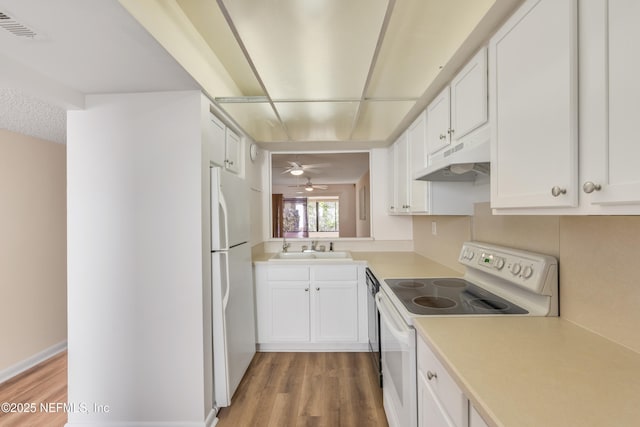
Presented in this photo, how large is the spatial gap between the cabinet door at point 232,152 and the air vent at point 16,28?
1.18 m

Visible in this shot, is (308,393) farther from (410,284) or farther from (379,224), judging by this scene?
(379,224)

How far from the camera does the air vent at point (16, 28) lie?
1.05 metres

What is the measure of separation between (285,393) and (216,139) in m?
2.00

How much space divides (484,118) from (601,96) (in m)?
0.56

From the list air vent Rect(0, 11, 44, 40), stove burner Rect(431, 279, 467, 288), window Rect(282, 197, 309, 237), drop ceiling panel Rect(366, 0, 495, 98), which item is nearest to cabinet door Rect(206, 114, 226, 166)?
air vent Rect(0, 11, 44, 40)

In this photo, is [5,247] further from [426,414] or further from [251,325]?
[426,414]

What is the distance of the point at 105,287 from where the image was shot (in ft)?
5.67

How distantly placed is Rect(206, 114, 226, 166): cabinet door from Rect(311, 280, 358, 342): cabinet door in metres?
1.44

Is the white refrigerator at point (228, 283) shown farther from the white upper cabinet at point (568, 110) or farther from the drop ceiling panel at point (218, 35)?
the white upper cabinet at point (568, 110)

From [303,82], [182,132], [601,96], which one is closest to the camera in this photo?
[601,96]

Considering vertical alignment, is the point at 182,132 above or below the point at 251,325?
above

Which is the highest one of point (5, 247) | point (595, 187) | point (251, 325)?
point (595, 187)

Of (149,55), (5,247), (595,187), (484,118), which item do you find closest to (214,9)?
(149,55)

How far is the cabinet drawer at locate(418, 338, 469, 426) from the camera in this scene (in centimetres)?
80
